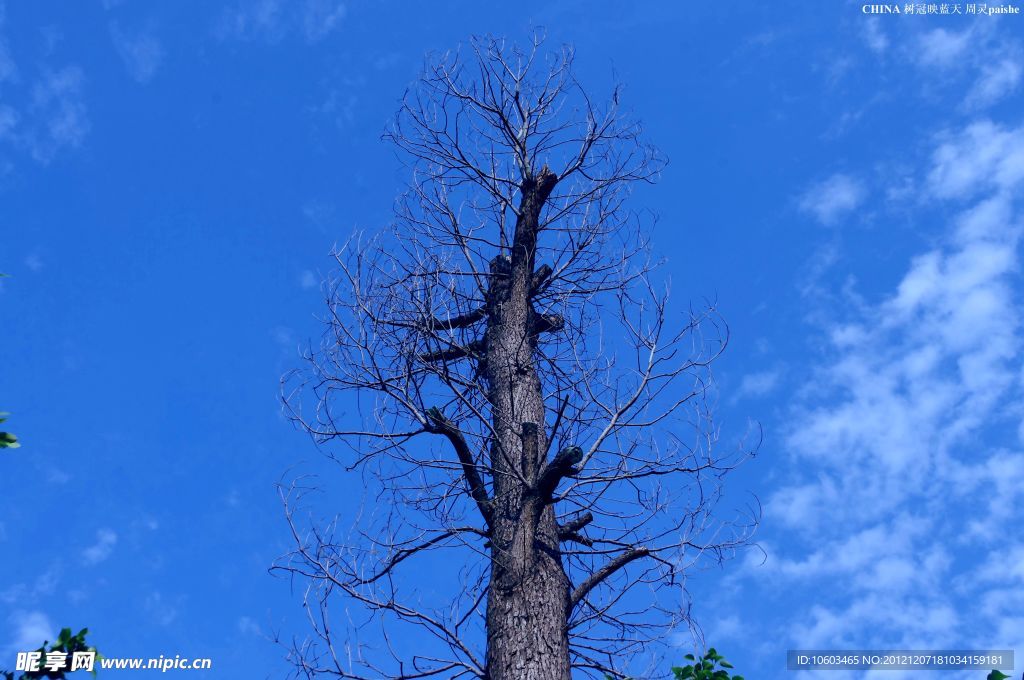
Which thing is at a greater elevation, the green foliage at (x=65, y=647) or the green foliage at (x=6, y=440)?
the green foliage at (x=6, y=440)

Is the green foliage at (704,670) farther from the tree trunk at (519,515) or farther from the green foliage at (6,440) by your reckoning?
the green foliage at (6,440)

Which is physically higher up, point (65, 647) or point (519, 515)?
point (519, 515)

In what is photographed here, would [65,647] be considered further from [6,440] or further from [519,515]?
[519,515]

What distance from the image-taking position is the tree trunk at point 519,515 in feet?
14.2

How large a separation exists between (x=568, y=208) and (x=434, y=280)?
132 cm

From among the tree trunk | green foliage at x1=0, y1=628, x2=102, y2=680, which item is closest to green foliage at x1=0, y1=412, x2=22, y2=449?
green foliage at x1=0, y1=628, x2=102, y2=680

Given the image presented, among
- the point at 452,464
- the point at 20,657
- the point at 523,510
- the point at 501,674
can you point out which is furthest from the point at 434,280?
the point at 20,657

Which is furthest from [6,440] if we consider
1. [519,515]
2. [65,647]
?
[519,515]

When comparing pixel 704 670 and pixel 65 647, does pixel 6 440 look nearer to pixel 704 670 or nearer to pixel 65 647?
pixel 65 647

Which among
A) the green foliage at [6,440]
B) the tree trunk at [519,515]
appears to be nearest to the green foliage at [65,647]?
the green foliage at [6,440]

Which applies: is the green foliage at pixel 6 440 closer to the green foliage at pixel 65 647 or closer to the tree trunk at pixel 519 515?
the green foliage at pixel 65 647

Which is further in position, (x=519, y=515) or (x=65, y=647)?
(x=519, y=515)

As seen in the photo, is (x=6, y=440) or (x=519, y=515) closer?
(x=6, y=440)

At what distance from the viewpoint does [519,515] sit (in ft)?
15.5
